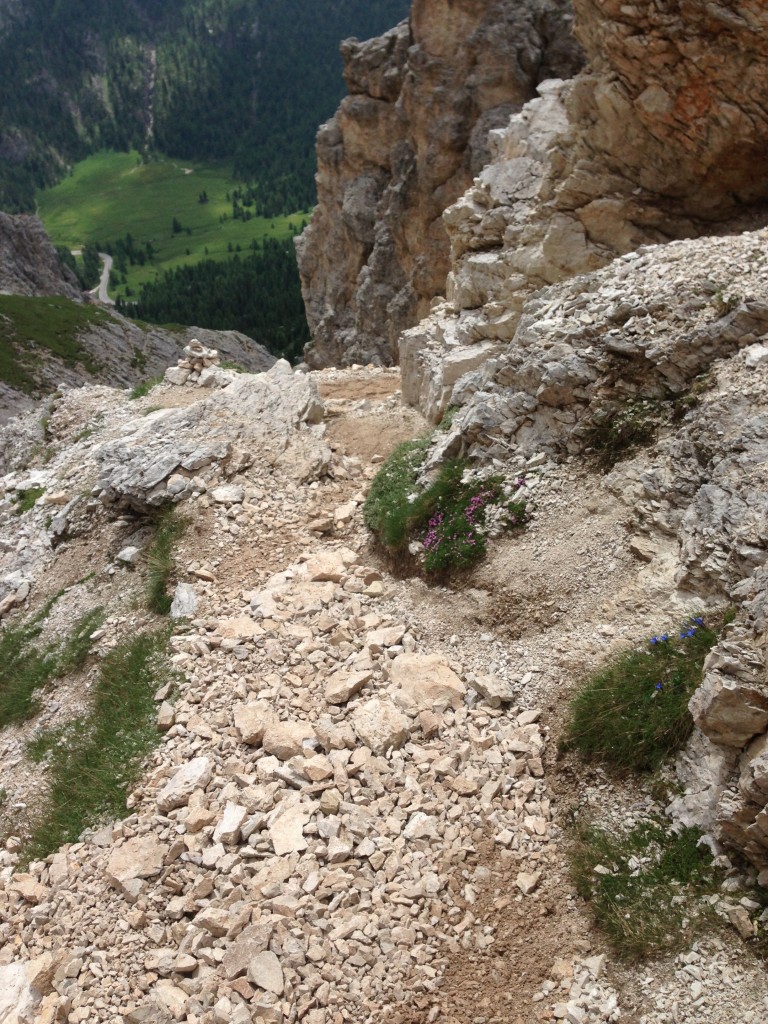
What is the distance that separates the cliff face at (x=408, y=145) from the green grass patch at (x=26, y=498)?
38.9 metres

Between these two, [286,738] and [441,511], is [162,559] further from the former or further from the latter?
[286,738]

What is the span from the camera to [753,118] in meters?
16.7

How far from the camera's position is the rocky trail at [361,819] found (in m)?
8.08

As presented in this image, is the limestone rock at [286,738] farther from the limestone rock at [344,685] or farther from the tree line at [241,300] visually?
the tree line at [241,300]

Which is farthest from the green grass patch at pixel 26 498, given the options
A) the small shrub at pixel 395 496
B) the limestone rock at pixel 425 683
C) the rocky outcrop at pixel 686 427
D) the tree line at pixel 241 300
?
the tree line at pixel 241 300

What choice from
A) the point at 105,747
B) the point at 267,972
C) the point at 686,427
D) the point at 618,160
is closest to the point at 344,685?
the point at 267,972

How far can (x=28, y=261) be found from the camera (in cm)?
13512

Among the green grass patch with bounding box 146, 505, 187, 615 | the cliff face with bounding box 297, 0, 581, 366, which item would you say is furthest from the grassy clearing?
the cliff face with bounding box 297, 0, 581, 366

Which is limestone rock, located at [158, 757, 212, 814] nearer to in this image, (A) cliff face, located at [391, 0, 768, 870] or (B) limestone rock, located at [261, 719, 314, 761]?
(B) limestone rock, located at [261, 719, 314, 761]

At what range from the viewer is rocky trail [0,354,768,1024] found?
8078 mm

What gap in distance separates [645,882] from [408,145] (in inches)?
2419

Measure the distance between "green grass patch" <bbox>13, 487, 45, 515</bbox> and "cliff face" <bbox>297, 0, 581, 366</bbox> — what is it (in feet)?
128

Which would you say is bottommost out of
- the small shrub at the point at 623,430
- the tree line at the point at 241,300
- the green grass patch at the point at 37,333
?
the tree line at the point at 241,300

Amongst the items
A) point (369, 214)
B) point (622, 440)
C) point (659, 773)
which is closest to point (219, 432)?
point (622, 440)
